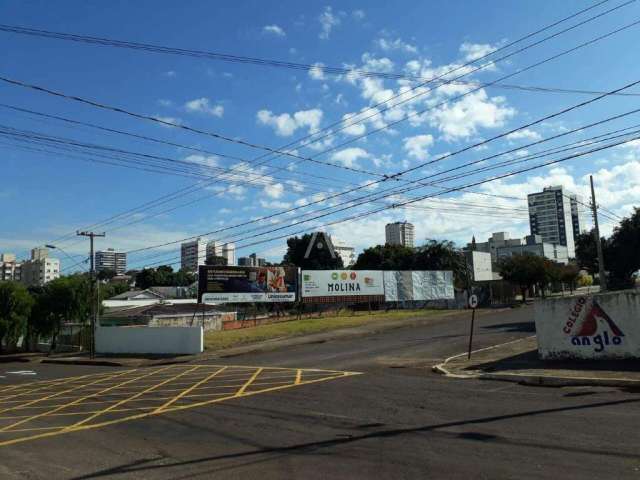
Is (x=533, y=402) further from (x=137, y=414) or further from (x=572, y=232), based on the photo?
(x=572, y=232)

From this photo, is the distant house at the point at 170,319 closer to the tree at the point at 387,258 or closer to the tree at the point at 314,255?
the tree at the point at 387,258


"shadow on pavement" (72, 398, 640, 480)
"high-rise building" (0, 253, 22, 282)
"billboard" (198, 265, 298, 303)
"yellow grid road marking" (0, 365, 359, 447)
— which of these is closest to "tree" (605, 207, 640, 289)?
"billboard" (198, 265, 298, 303)

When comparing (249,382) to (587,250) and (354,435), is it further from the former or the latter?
(587,250)

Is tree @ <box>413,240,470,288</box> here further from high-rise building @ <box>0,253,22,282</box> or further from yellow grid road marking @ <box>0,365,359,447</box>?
high-rise building @ <box>0,253,22,282</box>

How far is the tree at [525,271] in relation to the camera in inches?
2194

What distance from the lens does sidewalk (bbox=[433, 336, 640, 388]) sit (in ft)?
44.4

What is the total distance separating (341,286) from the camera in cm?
4653

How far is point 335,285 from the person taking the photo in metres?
46.3

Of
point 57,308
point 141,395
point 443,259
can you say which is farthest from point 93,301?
point 443,259

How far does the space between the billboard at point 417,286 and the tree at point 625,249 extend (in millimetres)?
21773

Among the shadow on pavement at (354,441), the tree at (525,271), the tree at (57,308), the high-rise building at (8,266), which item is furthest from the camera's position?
the high-rise building at (8,266)

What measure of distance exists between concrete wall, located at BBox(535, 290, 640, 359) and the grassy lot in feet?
62.5

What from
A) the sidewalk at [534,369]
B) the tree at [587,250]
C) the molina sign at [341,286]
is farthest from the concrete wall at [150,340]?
the tree at [587,250]

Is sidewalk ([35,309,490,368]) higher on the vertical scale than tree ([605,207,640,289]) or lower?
lower
